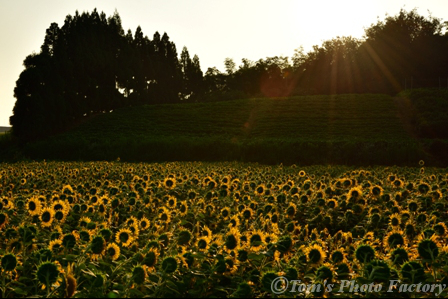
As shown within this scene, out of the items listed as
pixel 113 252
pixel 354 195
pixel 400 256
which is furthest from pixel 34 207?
pixel 354 195

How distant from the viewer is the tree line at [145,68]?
39.8 m

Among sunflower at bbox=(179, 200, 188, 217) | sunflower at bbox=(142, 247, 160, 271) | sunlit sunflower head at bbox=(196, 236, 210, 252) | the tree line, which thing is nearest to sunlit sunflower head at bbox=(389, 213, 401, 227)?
sunflower at bbox=(179, 200, 188, 217)

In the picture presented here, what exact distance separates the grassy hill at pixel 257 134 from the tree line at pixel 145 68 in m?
2.98

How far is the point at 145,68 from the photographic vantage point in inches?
2420

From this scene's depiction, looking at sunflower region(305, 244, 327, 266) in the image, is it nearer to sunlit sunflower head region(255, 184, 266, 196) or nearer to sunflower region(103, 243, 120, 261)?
sunflower region(103, 243, 120, 261)

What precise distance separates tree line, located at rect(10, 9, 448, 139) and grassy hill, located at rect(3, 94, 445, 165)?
2977mm

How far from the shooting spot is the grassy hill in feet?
76.1

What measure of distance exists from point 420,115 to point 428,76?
91.9 feet

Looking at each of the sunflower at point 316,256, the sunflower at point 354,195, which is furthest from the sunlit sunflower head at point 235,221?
the sunflower at point 354,195

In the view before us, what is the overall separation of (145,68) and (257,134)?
30.2 m

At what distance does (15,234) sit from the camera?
12.4 feet

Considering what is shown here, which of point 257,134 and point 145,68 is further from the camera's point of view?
point 145,68

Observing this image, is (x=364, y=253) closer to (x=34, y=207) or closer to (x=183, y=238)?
(x=183, y=238)

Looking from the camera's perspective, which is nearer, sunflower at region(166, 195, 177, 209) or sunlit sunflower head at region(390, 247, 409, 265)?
sunlit sunflower head at region(390, 247, 409, 265)
